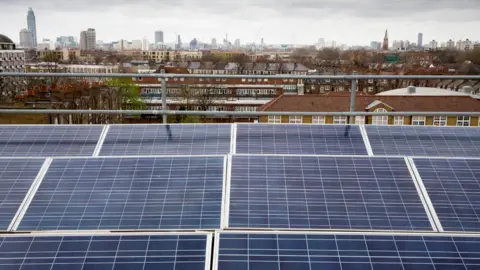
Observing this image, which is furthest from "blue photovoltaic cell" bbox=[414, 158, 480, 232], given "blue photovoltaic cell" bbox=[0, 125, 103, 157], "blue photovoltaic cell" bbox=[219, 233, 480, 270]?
"blue photovoltaic cell" bbox=[0, 125, 103, 157]

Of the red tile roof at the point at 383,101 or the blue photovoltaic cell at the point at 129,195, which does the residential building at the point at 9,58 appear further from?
the blue photovoltaic cell at the point at 129,195

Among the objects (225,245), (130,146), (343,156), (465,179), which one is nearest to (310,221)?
(225,245)

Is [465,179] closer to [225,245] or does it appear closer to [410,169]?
[410,169]

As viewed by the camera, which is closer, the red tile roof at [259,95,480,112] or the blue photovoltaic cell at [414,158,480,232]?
the blue photovoltaic cell at [414,158,480,232]

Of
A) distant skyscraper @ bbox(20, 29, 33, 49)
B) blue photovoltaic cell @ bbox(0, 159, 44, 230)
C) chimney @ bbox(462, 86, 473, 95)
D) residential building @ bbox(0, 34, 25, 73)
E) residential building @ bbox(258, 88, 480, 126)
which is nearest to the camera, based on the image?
blue photovoltaic cell @ bbox(0, 159, 44, 230)

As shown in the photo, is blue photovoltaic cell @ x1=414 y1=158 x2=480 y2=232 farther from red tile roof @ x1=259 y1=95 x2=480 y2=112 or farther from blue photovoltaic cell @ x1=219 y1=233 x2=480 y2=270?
red tile roof @ x1=259 y1=95 x2=480 y2=112

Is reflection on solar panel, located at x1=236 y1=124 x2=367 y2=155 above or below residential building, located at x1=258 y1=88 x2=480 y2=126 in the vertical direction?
above

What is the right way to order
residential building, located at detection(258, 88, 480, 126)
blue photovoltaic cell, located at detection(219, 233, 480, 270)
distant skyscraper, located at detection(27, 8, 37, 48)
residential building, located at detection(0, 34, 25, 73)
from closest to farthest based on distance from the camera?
blue photovoltaic cell, located at detection(219, 233, 480, 270) → residential building, located at detection(258, 88, 480, 126) → residential building, located at detection(0, 34, 25, 73) → distant skyscraper, located at detection(27, 8, 37, 48)
